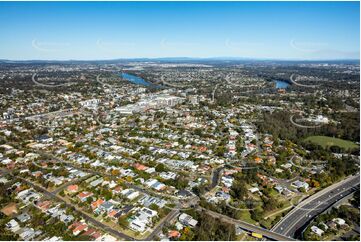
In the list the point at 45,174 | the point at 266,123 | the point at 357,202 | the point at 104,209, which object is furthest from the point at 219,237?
the point at 266,123

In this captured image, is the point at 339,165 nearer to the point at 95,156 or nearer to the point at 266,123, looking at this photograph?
the point at 266,123

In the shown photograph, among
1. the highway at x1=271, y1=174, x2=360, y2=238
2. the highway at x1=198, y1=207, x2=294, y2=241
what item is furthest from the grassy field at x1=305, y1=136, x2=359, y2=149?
the highway at x1=198, y1=207, x2=294, y2=241

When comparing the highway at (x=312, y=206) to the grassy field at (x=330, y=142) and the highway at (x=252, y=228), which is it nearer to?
the highway at (x=252, y=228)

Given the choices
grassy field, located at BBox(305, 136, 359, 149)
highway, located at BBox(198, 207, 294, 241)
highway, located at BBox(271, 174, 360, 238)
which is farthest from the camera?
grassy field, located at BBox(305, 136, 359, 149)

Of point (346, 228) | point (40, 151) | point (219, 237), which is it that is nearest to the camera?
point (219, 237)

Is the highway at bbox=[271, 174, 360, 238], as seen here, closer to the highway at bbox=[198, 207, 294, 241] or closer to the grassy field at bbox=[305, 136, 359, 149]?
the highway at bbox=[198, 207, 294, 241]

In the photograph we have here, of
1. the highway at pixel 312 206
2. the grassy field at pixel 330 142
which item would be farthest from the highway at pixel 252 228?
the grassy field at pixel 330 142
